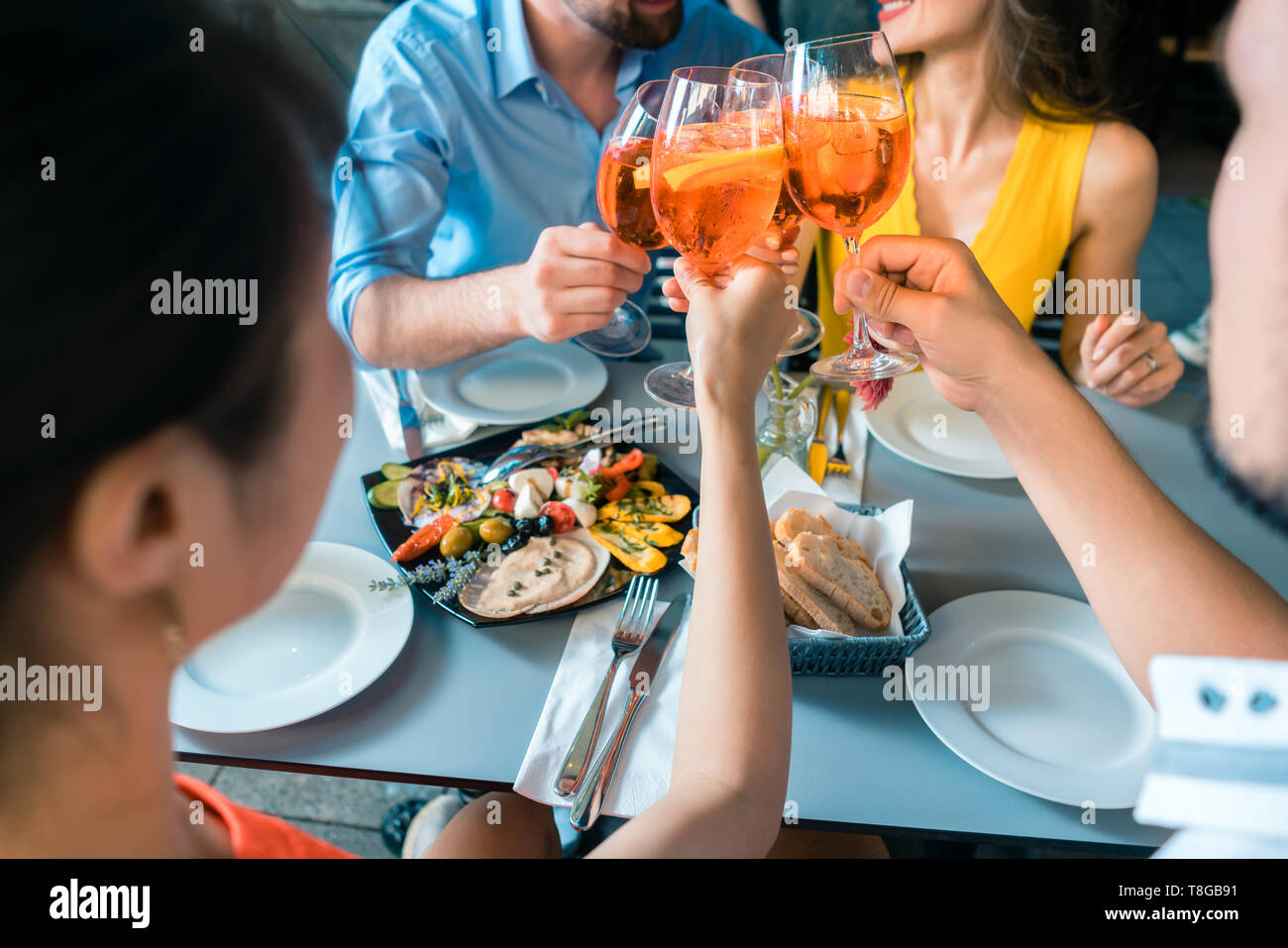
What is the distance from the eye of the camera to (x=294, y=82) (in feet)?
1.21

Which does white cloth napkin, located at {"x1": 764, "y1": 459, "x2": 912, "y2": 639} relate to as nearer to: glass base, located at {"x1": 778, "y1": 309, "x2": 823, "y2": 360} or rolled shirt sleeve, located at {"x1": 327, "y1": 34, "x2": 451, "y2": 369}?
glass base, located at {"x1": 778, "y1": 309, "x2": 823, "y2": 360}

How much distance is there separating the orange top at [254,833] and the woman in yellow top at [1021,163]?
1498mm

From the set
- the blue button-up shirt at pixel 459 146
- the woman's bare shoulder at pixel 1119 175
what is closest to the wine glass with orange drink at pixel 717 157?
the blue button-up shirt at pixel 459 146

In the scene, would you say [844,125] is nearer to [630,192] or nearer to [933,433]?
[630,192]

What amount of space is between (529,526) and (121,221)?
78 cm

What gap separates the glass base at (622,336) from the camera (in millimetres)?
1413

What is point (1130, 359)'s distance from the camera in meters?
1.32

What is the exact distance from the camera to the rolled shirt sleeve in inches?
61.7

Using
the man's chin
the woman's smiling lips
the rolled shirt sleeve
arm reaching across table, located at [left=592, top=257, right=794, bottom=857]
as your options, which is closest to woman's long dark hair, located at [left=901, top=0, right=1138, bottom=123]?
the woman's smiling lips

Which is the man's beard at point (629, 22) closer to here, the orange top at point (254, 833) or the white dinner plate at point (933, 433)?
the white dinner plate at point (933, 433)

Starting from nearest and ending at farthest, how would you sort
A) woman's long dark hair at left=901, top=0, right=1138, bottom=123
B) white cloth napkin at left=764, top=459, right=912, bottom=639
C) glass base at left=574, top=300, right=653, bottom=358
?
white cloth napkin at left=764, top=459, right=912, bottom=639 → glass base at left=574, top=300, right=653, bottom=358 → woman's long dark hair at left=901, top=0, right=1138, bottom=123

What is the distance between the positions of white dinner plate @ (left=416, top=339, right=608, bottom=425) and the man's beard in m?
0.71

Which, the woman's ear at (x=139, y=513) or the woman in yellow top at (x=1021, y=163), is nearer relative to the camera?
the woman's ear at (x=139, y=513)
